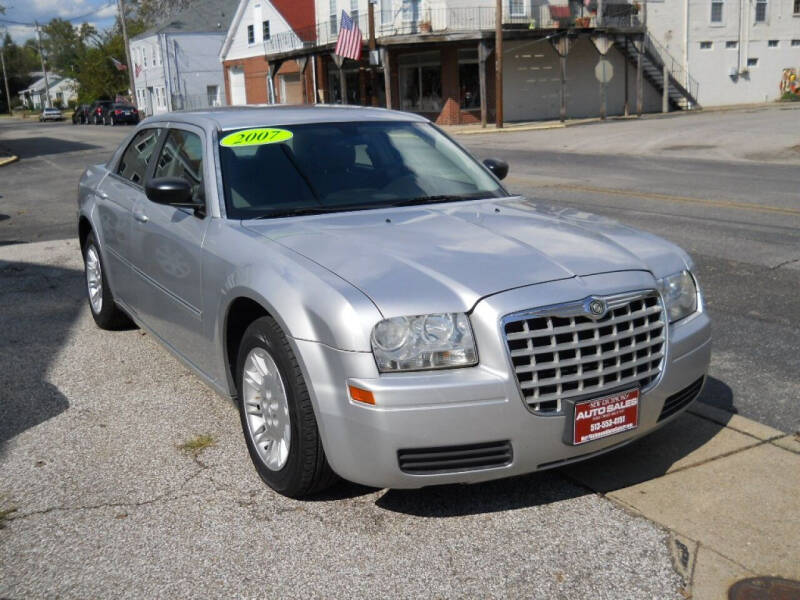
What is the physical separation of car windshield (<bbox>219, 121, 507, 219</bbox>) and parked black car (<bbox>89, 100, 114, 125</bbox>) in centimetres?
5697

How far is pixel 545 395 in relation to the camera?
335 cm

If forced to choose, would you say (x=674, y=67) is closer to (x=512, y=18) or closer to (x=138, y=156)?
(x=512, y=18)

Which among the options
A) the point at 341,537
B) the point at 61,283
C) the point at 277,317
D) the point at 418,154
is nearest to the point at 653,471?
the point at 341,537

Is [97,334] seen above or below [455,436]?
below

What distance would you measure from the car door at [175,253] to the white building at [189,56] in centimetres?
5701

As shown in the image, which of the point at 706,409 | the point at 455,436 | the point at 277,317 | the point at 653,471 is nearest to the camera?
the point at 455,436

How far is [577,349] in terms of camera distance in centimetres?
338

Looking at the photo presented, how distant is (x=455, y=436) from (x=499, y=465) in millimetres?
231

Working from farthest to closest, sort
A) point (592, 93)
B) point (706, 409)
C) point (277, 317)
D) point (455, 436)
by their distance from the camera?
point (592, 93), point (706, 409), point (277, 317), point (455, 436)

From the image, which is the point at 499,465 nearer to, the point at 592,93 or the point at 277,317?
the point at 277,317

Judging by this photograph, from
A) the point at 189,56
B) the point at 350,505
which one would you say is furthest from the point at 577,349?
the point at 189,56

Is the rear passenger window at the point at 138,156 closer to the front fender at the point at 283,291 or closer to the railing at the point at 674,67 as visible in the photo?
the front fender at the point at 283,291

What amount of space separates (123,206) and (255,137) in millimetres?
1385

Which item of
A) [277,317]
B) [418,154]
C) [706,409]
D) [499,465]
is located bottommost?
[706,409]
